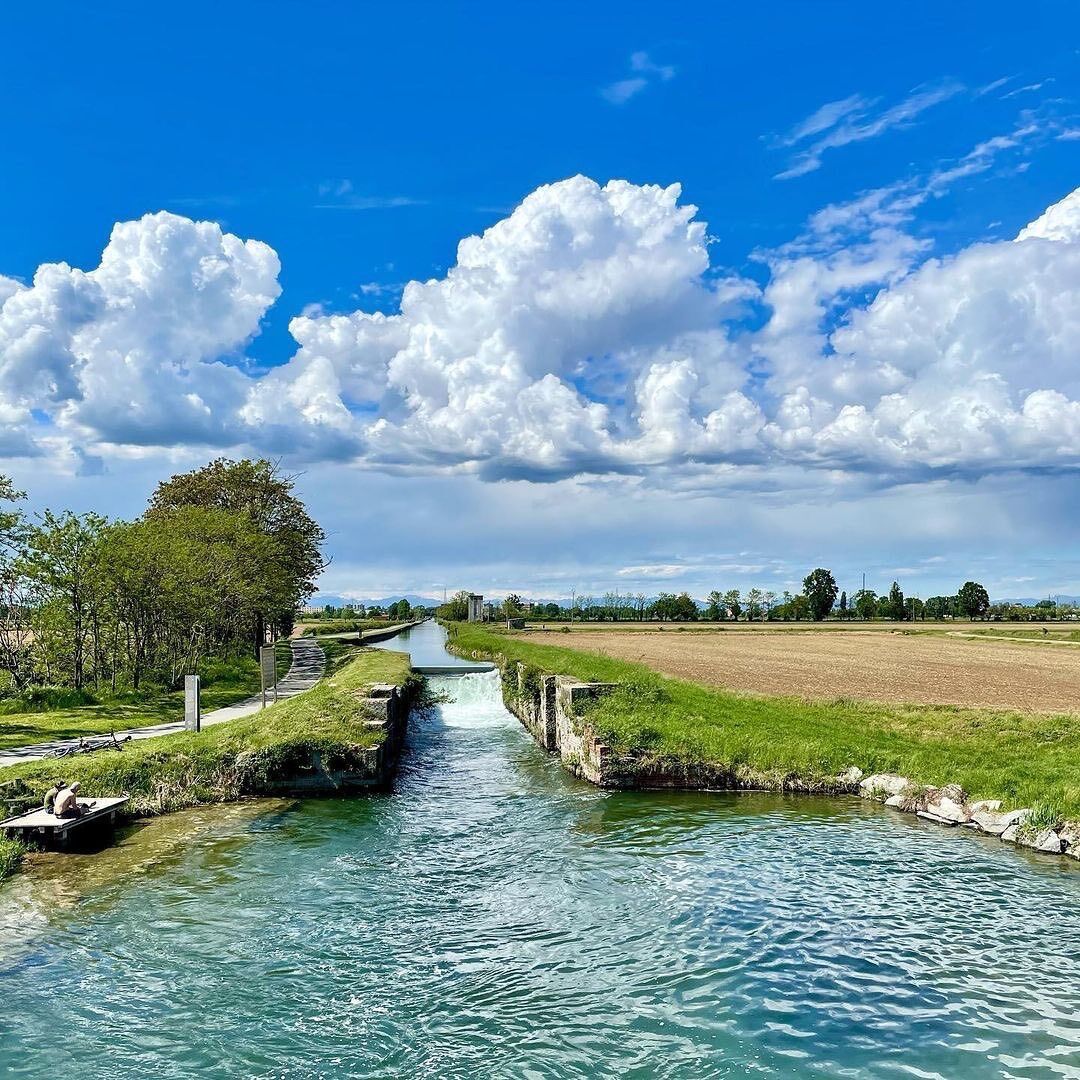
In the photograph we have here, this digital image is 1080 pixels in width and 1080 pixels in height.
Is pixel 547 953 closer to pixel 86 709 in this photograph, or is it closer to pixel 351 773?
pixel 351 773

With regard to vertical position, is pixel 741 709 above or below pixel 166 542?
below

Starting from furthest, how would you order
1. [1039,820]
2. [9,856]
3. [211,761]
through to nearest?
[211,761], [1039,820], [9,856]

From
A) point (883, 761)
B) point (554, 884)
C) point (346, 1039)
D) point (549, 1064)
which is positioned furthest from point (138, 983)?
point (883, 761)

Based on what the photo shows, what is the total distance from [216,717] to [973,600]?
165108 millimetres

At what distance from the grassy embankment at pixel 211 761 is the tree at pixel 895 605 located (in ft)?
542

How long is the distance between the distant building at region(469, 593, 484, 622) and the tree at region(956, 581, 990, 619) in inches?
3727

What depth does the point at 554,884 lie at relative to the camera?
1328 cm

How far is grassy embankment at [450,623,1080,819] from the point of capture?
1716cm

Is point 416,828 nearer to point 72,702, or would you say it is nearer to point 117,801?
point 117,801

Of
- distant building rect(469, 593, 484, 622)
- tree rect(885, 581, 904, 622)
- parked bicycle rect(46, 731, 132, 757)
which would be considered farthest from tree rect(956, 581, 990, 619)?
parked bicycle rect(46, 731, 132, 757)

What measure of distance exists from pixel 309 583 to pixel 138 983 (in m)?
57.8

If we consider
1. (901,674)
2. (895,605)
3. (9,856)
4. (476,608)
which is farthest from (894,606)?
(9,856)

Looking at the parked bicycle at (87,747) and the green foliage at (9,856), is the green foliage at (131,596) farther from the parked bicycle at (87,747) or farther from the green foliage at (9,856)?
the green foliage at (9,856)

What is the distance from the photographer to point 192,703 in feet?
75.8
